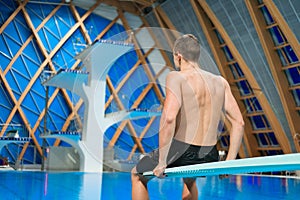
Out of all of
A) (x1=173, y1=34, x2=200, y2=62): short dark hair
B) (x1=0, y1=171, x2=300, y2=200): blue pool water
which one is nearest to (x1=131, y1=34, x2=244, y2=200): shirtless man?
(x1=173, y1=34, x2=200, y2=62): short dark hair

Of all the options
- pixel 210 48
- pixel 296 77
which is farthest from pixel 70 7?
pixel 296 77

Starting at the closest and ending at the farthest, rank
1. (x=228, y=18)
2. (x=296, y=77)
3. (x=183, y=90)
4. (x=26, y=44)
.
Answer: (x=183, y=90) → (x=296, y=77) → (x=228, y=18) → (x=26, y=44)

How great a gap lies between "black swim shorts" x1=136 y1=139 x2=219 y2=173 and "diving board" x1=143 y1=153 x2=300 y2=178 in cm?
13

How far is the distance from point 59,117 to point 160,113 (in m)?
35.3

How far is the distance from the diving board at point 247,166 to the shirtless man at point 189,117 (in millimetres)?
188

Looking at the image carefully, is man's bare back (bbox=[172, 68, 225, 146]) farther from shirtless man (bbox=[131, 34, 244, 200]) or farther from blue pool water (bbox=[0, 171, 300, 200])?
blue pool water (bbox=[0, 171, 300, 200])

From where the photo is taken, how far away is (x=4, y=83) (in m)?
36.2

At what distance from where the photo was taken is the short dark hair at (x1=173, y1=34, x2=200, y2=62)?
134 inches

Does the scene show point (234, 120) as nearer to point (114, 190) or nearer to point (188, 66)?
point (188, 66)

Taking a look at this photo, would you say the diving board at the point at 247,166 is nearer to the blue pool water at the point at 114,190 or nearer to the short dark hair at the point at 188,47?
the short dark hair at the point at 188,47

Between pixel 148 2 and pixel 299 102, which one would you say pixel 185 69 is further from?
pixel 148 2

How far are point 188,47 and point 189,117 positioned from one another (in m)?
0.57

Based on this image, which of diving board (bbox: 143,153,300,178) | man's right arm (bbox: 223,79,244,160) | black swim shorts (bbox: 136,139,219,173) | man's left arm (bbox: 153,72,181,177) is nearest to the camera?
diving board (bbox: 143,153,300,178)

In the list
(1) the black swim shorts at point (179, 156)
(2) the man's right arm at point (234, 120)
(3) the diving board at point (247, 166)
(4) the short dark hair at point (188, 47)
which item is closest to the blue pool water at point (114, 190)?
(1) the black swim shorts at point (179, 156)
